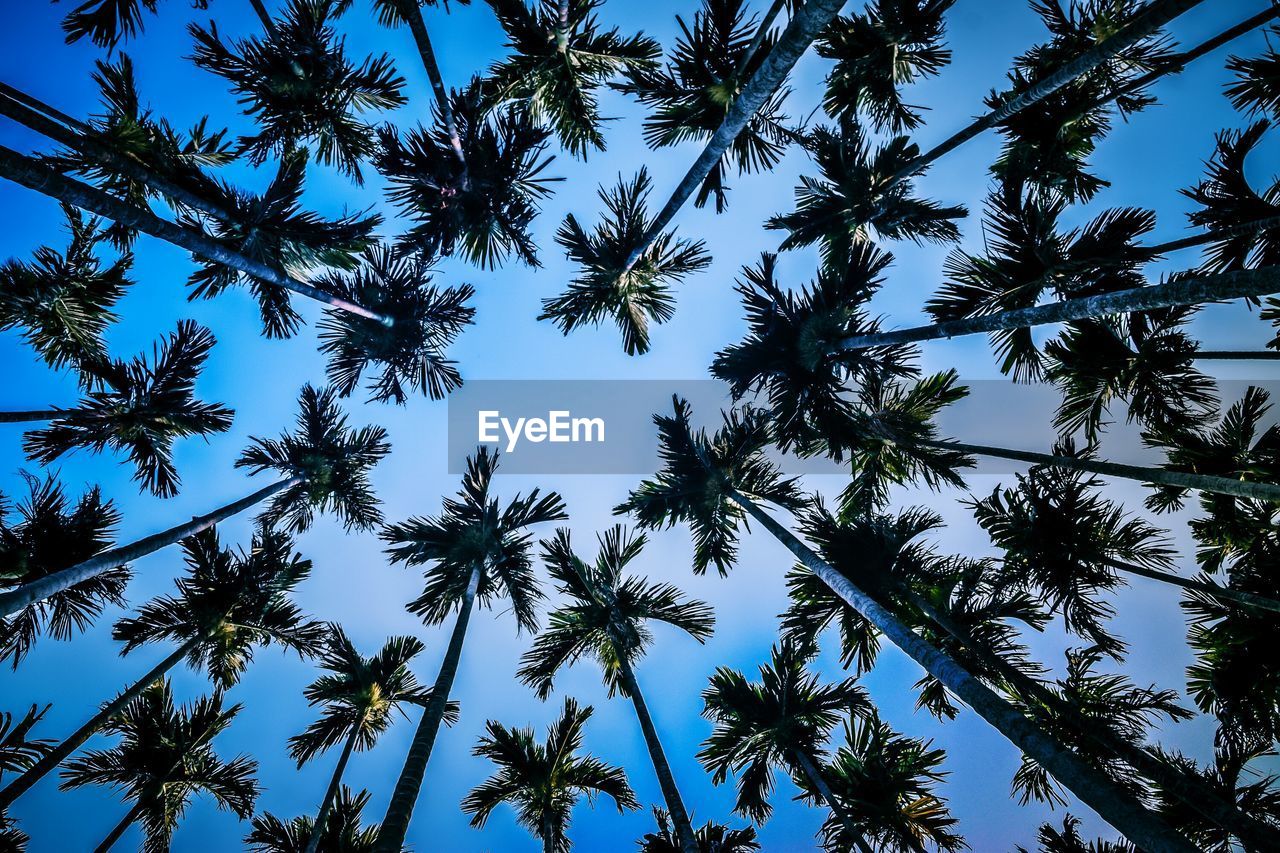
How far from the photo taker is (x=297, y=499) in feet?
43.5

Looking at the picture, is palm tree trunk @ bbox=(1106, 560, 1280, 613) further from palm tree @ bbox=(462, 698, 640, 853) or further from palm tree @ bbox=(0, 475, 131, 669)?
palm tree @ bbox=(0, 475, 131, 669)

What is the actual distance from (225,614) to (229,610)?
0.32 ft

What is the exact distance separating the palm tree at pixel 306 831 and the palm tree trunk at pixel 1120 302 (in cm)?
1453

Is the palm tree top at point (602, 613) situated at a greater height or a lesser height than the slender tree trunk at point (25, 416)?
lesser

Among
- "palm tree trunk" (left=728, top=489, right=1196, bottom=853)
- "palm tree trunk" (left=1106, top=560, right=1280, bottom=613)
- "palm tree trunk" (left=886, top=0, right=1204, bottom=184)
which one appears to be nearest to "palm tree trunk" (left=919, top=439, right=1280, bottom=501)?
"palm tree trunk" (left=1106, top=560, right=1280, bottom=613)

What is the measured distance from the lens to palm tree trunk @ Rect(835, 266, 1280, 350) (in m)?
4.35

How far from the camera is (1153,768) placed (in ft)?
19.0

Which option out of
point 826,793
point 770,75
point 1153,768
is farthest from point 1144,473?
point 826,793

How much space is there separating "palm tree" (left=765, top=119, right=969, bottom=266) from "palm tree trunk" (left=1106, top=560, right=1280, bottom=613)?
6.77 metres

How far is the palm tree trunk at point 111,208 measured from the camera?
14.8ft

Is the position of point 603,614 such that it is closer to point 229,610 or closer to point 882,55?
point 229,610

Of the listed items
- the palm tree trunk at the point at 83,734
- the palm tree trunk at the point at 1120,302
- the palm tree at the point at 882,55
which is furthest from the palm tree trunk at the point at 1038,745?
the palm tree trunk at the point at 83,734

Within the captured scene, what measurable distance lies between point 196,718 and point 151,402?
6.82m

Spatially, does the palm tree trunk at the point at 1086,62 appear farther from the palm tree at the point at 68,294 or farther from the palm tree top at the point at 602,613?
the palm tree at the point at 68,294
